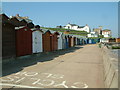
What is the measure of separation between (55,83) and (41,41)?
1252 cm

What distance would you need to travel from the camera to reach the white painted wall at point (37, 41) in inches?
678

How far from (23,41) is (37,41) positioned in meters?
3.33

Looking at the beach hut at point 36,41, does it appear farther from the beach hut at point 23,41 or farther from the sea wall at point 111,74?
the sea wall at point 111,74

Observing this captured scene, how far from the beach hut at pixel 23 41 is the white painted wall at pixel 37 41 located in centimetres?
107

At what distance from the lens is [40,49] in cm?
1881

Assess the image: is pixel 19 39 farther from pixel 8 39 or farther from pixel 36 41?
pixel 36 41

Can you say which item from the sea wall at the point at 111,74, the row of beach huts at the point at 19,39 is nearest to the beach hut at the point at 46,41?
the row of beach huts at the point at 19,39

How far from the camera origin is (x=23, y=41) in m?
14.7

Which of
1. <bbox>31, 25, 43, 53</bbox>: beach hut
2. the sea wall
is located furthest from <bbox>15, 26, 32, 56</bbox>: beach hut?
the sea wall

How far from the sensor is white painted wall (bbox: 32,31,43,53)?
17.2m

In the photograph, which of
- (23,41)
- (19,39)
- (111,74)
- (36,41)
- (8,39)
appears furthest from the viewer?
(36,41)

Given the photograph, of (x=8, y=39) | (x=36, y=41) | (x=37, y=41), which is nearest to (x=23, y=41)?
(x=8, y=39)

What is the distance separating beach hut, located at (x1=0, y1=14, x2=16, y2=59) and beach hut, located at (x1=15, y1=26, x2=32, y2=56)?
0.65 metres

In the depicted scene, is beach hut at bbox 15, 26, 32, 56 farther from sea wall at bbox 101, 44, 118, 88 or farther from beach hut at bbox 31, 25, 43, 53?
sea wall at bbox 101, 44, 118, 88
